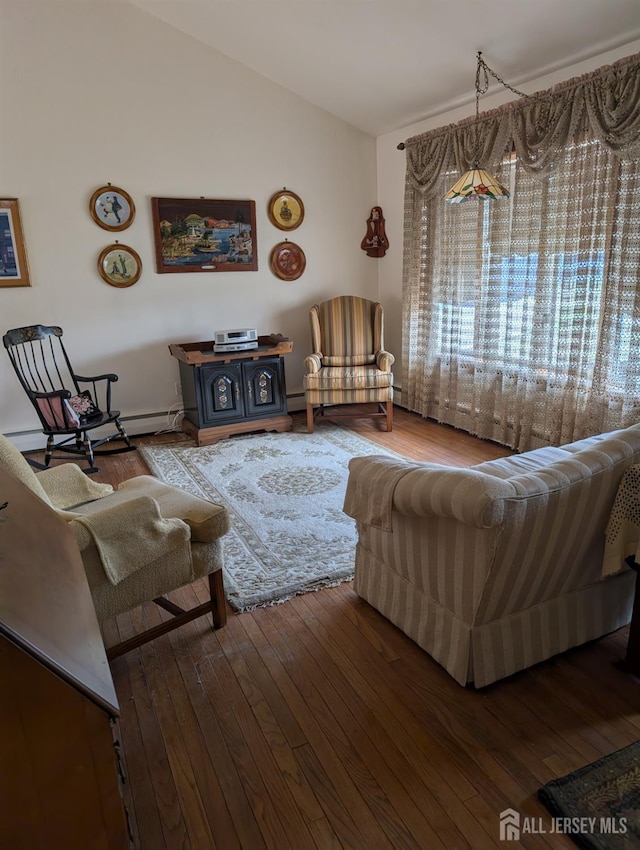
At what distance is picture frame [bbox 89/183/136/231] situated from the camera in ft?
14.6

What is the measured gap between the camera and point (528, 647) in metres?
1.94

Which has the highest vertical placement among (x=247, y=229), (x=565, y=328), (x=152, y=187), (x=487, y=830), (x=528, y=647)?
(x=152, y=187)

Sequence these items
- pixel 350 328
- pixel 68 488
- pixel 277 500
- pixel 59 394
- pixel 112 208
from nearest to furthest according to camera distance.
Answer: pixel 68 488 < pixel 277 500 < pixel 59 394 < pixel 112 208 < pixel 350 328

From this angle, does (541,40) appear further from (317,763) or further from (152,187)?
(317,763)

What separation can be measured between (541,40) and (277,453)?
3190 mm

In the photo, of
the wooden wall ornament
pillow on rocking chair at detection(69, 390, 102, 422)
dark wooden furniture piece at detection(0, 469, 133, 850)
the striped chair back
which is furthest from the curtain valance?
dark wooden furniture piece at detection(0, 469, 133, 850)

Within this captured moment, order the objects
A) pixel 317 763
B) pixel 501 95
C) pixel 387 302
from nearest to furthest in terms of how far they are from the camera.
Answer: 1. pixel 317 763
2. pixel 501 95
3. pixel 387 302

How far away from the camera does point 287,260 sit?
5.33 m

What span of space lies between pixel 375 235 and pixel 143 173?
2.27 metres

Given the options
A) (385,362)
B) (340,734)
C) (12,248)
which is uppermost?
(12,248)

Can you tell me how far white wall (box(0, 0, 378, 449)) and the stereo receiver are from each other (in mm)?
530

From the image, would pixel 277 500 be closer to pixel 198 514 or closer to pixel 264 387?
pixel 198 514

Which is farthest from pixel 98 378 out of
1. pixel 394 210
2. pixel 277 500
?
pixel 394 210

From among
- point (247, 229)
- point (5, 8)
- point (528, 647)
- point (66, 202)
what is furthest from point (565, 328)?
point (5, 8)
